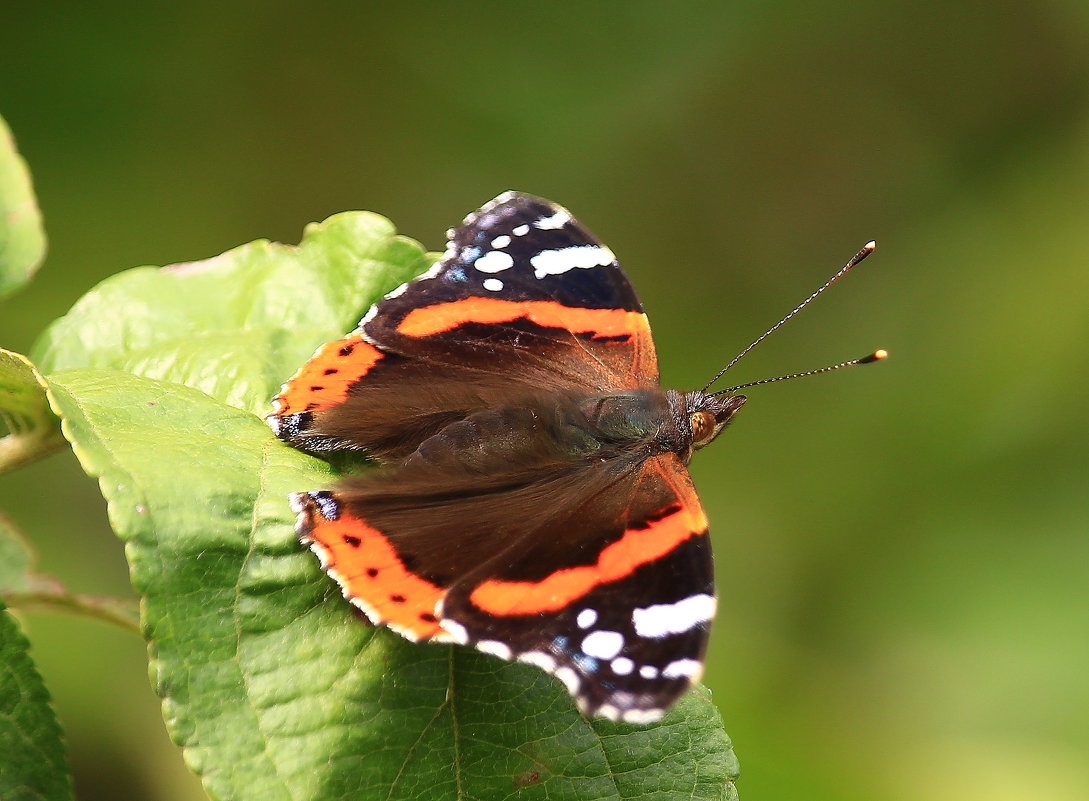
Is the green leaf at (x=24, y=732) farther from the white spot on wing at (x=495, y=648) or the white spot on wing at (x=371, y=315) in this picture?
the white spot on wing at (x=371, y=315)

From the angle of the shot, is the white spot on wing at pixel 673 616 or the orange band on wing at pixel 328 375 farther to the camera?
the orange band on wing at pixel 328 375

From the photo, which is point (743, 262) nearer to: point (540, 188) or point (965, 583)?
point (540, 188)

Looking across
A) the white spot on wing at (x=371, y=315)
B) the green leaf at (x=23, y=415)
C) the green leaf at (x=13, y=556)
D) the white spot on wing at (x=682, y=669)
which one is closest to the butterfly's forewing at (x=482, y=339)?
the white spot on wing at (x=371, y=315)

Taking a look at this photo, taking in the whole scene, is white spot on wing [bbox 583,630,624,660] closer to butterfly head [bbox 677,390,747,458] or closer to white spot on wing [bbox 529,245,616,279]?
butterfly head [bbox 677,390,747,458]

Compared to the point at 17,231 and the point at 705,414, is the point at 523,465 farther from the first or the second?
the point at 17,231

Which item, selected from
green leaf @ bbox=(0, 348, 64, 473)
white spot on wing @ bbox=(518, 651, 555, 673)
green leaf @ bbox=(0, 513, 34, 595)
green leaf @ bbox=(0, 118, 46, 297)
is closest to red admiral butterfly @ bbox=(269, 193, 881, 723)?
white spot on wing @ bbox=(518, 651, 555, 673)

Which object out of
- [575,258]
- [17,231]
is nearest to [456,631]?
[575,258]
